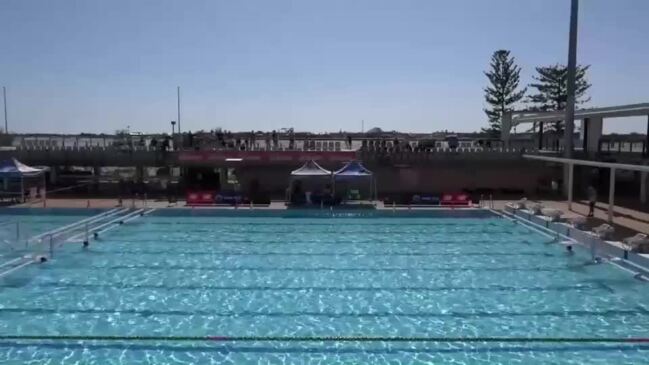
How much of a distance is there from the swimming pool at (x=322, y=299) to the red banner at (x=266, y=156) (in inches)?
375

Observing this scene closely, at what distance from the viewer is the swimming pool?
25.6 ft

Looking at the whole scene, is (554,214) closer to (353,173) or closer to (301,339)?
(353,173)

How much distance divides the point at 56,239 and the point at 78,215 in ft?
16.9

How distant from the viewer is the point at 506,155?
26.5 m

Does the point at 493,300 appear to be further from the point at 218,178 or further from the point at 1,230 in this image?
the point at 218,178

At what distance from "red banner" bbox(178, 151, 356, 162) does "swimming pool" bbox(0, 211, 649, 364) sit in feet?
31.3

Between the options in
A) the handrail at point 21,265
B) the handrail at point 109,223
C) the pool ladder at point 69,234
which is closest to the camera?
the handrail at point 21,265

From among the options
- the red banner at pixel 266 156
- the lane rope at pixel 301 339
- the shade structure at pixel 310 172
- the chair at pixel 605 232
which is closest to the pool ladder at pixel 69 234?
the lane rope at pixel 301 339

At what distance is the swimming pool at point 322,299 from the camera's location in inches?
308

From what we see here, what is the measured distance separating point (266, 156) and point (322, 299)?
15893 millimetres

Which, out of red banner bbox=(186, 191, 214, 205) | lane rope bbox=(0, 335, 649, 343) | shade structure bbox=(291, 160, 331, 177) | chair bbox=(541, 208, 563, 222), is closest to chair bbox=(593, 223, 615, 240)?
chair bbox=(541, 208, 563, 222)

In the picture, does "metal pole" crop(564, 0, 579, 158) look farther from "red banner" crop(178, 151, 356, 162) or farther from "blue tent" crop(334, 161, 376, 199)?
"red banner" crop(178, 151, 356, 162)

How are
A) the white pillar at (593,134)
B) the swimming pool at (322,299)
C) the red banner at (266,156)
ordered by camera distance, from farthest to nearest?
1. the white pillar at (593,134)
2. the red banner at (266,156)
3. the swimming pool at (322,299)

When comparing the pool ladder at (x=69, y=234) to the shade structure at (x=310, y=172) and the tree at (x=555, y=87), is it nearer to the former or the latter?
the shade structure at (x=310, y=172)
